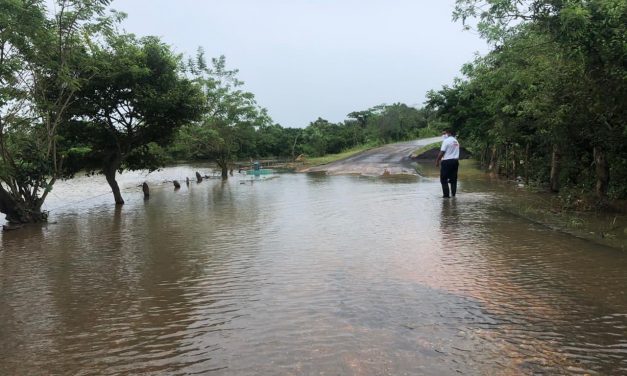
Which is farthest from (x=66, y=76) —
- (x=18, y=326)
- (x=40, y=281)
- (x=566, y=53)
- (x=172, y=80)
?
(x=566, y=53)

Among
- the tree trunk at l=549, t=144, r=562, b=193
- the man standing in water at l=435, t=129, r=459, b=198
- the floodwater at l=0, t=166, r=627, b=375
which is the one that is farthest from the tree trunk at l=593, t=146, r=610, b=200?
the man standing in water at l=435, t=129, r=459, b=198

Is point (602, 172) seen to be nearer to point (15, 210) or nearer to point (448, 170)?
point (448, 170)

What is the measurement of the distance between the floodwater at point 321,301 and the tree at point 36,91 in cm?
334

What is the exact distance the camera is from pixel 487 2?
889cm

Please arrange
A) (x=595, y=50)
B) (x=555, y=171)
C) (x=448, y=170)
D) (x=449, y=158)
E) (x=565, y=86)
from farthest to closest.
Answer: (x=555, y=171) → (x=448, y=170) → (x=449, y=158) → (x=565, y=86) → (x=595, y=50)

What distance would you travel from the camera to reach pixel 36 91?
A: 13008 millimetres

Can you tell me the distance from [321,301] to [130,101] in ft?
43.7

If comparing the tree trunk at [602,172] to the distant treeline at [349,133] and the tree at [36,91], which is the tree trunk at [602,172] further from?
the distant treeline at [349,133]

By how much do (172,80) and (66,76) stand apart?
189 inches

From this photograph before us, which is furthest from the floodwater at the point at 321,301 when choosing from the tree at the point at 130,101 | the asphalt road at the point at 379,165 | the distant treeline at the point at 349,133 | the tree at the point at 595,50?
the distant treeline at the point at 349,133

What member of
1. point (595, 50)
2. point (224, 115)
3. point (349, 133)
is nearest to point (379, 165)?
point (224, 115)

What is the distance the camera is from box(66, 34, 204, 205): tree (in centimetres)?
1491

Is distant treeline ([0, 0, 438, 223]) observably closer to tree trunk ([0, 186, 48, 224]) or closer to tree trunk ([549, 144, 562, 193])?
tree trunk ([0, 186, 48, 224])

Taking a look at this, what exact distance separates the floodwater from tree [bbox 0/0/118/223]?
3.34 m
